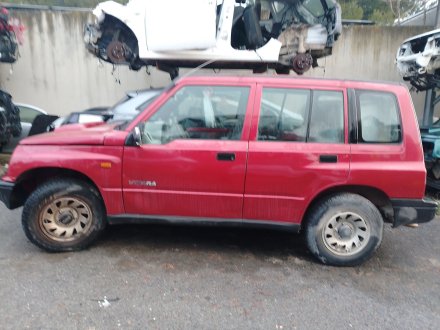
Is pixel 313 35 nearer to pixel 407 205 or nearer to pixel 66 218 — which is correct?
pixel 407 205

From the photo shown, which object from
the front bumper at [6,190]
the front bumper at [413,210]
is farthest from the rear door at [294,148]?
the front bumper at [6,190]

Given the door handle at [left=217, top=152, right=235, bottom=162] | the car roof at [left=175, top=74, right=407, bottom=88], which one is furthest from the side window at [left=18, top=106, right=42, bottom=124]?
the door handle at [left=217, top=152, right=235, bottom=162]

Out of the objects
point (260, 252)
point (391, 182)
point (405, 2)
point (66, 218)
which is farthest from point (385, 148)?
point (405, 2)

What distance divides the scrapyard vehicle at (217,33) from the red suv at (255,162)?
3.37m

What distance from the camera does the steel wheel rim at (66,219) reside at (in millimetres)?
3807

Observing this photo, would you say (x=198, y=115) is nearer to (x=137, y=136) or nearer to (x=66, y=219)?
(x=137, y=136)

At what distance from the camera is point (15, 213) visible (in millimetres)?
5059

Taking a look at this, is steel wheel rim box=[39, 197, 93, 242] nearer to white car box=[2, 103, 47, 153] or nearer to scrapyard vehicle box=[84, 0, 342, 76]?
scrapyard vehicle box=[84, 0, 342, 76]

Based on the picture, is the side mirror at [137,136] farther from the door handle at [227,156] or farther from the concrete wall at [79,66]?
the concrete wall at [79,66]

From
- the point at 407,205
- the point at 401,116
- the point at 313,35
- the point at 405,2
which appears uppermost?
the point at 405,2

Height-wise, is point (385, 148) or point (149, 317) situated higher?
point (385, 148)

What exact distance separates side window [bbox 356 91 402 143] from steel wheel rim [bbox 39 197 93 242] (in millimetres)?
2702

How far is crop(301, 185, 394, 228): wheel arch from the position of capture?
12.4 feet

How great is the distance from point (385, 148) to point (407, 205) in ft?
1.87
